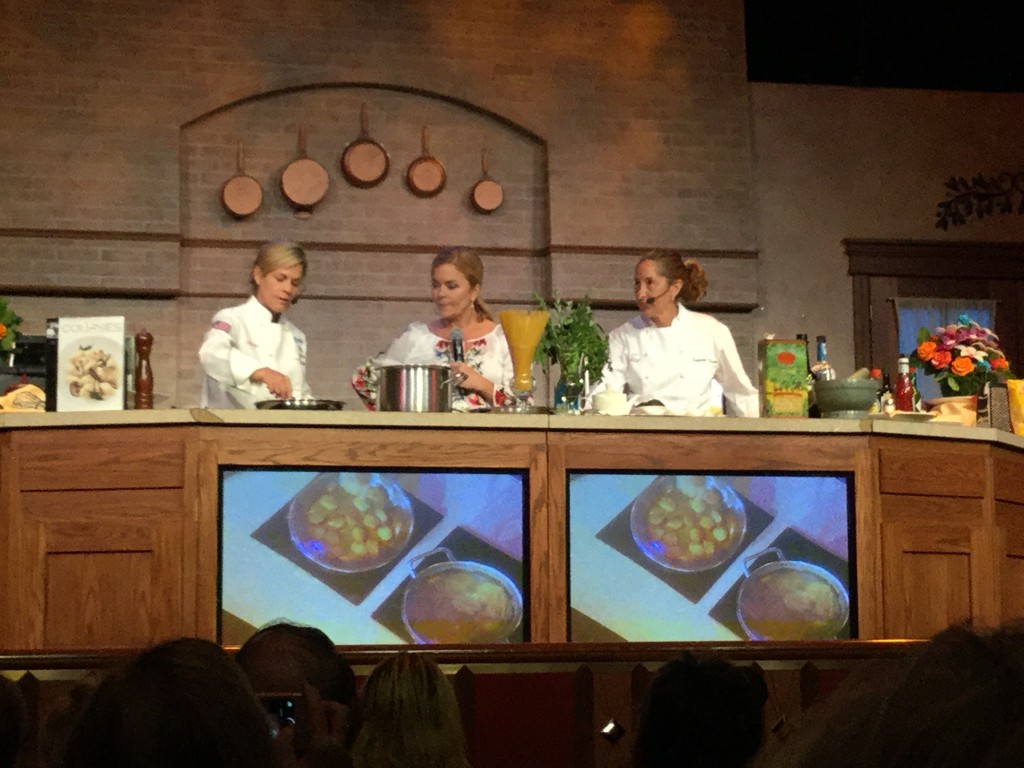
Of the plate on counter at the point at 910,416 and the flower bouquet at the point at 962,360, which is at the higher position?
the flower bouquet at the point at 962,360

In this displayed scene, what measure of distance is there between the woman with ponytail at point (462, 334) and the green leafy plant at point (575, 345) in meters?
0.34

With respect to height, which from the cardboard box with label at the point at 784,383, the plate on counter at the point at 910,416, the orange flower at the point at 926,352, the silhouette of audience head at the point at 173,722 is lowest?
the silhouette of audience head at the point at 173,722

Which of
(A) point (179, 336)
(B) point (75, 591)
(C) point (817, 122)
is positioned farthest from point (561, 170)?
(B) point (75, 591)

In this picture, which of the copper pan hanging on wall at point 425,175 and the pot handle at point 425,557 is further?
the copper pan hanging on wall at point 425,175

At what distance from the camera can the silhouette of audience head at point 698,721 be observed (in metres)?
1.99

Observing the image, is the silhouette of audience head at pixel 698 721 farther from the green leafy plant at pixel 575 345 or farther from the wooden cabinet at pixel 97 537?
the green leafy plant at pixel 575 345

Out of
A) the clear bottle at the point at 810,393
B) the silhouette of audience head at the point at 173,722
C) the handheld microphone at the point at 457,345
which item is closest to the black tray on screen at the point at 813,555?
the clear bottle at the point at 810,393

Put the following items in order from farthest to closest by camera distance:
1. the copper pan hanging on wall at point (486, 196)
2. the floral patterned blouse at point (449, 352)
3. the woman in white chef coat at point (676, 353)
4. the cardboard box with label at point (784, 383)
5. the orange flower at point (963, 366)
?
the copper pan hanging on wall at point (486, 196) → the woman in white chef coat at point (676, 353) → the floral patterned blouse at point (449, 352) → the orange flower at point (963, 366) → the cardboard box with label at point (784, 383)

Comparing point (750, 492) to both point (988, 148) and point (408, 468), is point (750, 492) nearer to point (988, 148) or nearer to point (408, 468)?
point (408, 468)

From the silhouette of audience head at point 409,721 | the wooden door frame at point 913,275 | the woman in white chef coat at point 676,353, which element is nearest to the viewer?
the silhouette of audience head at point 409,721

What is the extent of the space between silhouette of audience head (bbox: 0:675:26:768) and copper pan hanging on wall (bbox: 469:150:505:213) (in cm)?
717

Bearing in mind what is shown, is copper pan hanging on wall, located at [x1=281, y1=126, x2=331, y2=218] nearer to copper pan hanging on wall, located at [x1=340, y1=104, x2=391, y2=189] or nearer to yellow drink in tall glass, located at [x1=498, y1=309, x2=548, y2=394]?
copper pan hanging on wall, located at [x1=340, y1=104, x2=391, y2=189]

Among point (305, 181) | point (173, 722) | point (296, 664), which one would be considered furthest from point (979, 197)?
point (173, 722)

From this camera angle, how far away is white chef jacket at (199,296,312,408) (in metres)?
5.51
